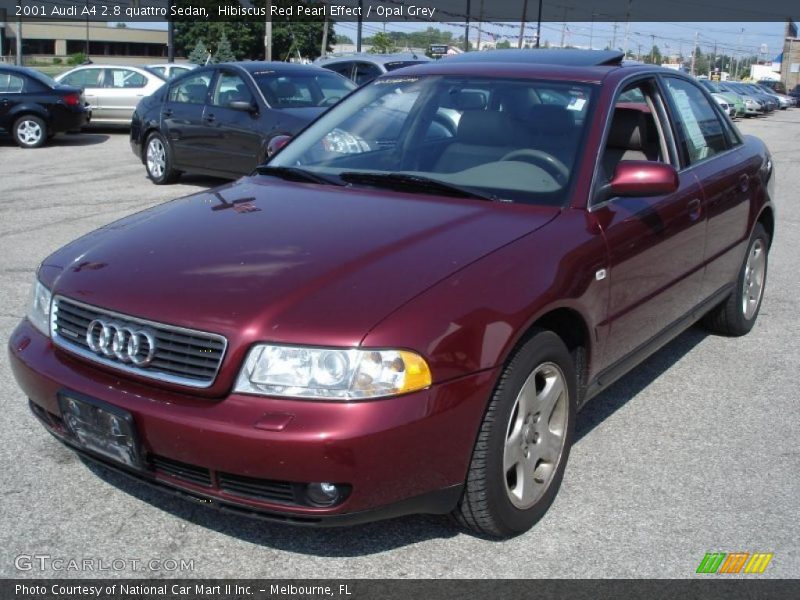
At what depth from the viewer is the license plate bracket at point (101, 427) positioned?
2.90 m

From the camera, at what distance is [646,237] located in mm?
3990

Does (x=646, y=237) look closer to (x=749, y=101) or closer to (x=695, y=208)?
(x=695, y=208)

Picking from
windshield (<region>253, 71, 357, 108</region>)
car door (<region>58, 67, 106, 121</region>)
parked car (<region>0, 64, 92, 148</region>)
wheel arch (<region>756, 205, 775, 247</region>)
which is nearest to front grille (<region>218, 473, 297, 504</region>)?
wheel arch (<region>756, 205, 775, 247</region>)

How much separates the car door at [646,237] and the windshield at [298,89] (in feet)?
22.9

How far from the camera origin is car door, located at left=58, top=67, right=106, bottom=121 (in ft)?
65.2

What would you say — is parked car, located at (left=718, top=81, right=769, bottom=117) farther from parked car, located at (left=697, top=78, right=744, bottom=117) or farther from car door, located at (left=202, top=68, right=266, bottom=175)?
car door, located at (left=202, top=68, right=266, bottom=175)

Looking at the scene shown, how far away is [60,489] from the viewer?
3.55m

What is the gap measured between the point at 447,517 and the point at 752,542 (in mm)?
1071

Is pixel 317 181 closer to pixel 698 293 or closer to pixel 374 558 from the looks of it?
pixel 374 558

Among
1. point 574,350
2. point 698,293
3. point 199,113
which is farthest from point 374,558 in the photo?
point 199,113

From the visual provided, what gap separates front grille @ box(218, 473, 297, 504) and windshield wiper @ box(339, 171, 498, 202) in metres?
1.51

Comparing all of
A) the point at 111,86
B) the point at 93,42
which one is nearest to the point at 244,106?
the point at 111,86

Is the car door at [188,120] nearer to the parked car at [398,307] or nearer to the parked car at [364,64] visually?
the parked car at [364,64]

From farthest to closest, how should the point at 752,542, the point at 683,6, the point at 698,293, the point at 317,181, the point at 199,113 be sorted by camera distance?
the point at 683,6, the point at 199,113, the point at 698,293, the point at 317,181, the point at 752,542
